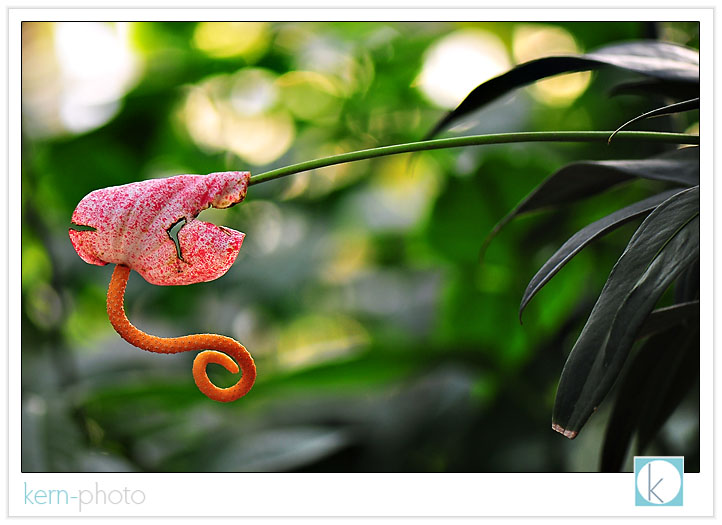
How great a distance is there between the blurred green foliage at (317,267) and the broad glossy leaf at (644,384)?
0.19 m

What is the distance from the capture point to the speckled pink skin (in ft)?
0.91

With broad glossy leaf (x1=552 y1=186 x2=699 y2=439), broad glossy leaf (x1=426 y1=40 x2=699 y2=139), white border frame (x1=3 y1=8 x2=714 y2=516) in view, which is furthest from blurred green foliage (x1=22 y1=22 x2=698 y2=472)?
broad glossy leaf (x1=552 y1=186 x2=699 y2=439)

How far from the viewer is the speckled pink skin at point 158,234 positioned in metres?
0.28

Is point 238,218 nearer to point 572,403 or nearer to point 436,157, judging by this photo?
point 436,157

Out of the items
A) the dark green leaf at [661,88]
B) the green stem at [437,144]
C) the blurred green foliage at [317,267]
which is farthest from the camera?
the blurred green foliage at [317,267]

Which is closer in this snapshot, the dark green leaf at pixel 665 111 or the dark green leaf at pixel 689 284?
the dark green leaf at pixel 665 111

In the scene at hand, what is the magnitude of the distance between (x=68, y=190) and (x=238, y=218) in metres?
0.26

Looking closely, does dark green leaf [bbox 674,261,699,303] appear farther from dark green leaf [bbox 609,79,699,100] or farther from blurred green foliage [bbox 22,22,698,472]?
blurred green foliage [bbox 22,22,698,472]

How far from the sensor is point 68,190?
1.03m

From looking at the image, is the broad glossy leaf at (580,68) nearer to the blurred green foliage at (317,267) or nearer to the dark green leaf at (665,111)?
the dark green leaf at (665,111)
